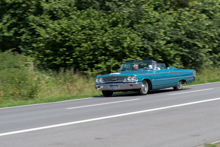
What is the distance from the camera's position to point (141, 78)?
13.8 m

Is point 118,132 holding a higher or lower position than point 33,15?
lower

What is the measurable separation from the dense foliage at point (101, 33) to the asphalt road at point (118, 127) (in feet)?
32.3

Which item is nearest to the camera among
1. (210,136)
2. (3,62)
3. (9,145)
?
(9,145)

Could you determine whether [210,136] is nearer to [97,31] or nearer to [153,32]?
[97,31]

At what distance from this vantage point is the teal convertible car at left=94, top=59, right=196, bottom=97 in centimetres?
1355

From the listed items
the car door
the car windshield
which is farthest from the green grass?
the car door

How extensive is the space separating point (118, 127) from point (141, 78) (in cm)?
683

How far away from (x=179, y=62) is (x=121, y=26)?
194 inches

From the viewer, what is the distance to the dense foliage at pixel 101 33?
19.6 m

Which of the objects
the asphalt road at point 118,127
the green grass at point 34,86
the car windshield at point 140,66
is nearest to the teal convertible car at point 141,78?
the car windshield at point 140,66

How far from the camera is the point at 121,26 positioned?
20234 mm

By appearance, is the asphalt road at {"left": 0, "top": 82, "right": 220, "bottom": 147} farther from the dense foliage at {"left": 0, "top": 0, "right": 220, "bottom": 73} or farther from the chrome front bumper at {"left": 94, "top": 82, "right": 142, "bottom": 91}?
the dense foliage at {"left": 0, "top": 0, "right": 220, "bottom": 73}

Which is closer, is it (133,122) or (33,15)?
(133,122)

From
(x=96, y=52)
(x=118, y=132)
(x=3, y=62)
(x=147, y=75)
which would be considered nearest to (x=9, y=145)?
Answer: (x=118, y=132)
